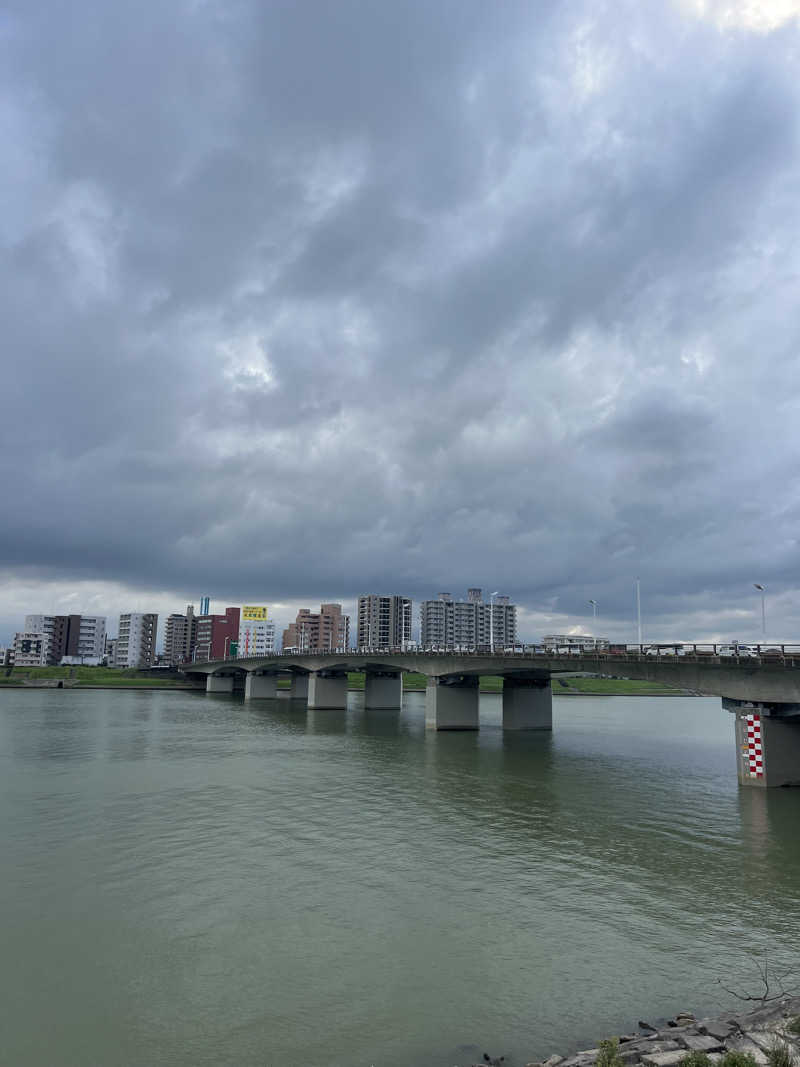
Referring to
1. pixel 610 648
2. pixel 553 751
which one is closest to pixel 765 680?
pixel 610 648

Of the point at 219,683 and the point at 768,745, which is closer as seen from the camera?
the point at 768,745

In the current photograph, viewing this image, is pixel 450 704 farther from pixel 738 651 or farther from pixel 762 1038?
pixel 762 1038

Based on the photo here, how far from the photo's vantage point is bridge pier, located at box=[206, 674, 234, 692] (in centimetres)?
16825

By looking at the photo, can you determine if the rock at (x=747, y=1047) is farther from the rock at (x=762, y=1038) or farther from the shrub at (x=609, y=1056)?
the shrub at (x=609, y=1056)

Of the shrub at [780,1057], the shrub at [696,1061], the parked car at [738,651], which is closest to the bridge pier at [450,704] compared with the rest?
the parked car at [738,651]

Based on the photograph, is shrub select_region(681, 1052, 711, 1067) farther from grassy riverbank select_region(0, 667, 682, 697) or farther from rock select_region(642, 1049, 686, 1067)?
grassy riverbank select_region(0, 667, 682, 697)

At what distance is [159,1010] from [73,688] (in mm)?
157787

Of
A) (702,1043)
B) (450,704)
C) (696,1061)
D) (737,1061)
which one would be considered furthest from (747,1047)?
(450,704)

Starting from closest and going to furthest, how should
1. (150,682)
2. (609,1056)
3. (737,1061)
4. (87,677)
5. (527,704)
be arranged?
(737,1061), (609,1056), (527,704), (87,677), (150,682)

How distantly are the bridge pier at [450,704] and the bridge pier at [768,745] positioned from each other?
39.1m

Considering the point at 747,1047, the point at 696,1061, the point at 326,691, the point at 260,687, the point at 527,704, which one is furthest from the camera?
the point at 260,687

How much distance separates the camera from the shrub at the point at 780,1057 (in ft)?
35.2

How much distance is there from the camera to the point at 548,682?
278ft

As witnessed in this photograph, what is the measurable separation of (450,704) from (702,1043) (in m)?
68.4
